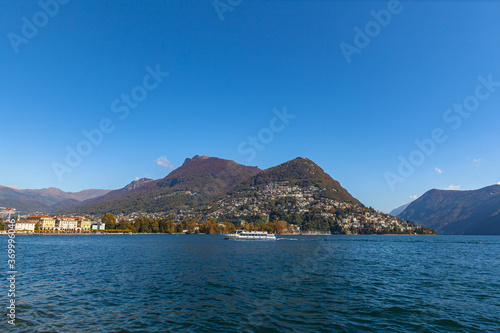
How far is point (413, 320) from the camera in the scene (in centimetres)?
1941

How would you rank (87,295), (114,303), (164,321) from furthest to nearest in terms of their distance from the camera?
(87,295)
(114,303)
(164,321)

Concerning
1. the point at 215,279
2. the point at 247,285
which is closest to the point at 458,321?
the point at 247,285

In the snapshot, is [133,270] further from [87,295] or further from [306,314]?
[306,314]

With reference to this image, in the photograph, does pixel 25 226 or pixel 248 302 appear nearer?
pixel 248 302

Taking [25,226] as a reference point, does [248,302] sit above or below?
below

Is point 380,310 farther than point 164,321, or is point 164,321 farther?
point 380,310

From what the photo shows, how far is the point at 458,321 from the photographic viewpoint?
19.3m

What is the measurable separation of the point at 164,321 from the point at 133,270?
24.6m

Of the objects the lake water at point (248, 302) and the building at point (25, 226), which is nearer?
the lake water at point (248, 302)

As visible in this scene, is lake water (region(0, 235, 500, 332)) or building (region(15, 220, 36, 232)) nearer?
lake water (region(0, 235, 500, 332))

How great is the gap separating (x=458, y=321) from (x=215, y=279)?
23.6 m

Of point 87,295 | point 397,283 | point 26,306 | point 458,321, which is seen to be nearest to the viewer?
point 458,321

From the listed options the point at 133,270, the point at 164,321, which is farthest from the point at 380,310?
the point at 133,270

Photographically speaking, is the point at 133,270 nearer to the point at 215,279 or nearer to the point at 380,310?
the point at 215,279
